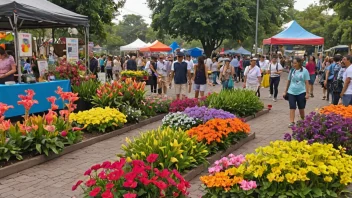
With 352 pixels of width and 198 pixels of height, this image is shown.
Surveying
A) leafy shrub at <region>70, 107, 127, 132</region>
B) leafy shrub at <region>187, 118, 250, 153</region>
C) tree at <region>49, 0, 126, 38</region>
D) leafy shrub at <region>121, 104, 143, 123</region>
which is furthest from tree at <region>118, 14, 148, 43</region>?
leafy shrub at <region>187, 118, 250, 153</region>

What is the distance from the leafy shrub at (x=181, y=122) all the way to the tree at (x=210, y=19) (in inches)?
809

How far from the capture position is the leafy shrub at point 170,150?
477 centimetres

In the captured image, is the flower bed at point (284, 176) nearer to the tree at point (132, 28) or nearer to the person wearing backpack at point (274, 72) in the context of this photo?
the person wearing backpack at point (274, 72)

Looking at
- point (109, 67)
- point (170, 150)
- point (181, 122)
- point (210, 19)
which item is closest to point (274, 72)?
point (181, 122)

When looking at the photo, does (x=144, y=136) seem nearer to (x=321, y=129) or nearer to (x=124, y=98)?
(x=321, y=129)

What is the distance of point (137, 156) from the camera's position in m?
4.67

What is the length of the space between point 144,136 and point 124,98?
3.92 m

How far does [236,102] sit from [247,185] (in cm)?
571

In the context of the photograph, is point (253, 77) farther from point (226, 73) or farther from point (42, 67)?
point (42, 67)

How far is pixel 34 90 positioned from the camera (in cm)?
859

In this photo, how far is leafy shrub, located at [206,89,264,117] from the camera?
9.27 meters

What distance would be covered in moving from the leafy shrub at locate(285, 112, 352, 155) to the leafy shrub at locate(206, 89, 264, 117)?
350 cm

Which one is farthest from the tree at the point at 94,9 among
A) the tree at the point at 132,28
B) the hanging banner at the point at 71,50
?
the tree at the point at 132,28

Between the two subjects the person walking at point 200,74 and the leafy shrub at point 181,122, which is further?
the person walking at point 200,74
